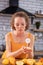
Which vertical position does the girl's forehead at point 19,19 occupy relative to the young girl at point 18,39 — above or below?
above

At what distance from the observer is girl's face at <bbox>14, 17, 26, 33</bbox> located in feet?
6.09

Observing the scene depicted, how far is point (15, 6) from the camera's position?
4.06 metres

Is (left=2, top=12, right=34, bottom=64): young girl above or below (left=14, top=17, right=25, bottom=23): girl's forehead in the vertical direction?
below

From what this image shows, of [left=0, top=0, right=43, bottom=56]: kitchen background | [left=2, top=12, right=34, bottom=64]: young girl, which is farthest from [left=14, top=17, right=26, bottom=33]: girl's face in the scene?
[left=0, top=0, right=43, bottom=56]: kitchen background

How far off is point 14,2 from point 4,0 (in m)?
0.28

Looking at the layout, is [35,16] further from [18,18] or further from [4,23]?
[18,18]

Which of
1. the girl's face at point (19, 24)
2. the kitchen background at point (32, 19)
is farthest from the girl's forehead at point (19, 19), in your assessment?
the kitchen background at point (32, 19)

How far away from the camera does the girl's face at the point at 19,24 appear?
73.1 inches

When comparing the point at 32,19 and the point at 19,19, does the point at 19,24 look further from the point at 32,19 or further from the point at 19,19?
the point at 32,19

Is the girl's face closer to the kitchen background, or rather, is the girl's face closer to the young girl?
the young girl

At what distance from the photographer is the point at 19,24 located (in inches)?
73.0

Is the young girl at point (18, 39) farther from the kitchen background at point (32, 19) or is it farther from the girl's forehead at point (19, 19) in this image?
the kitchen background at point (32, 19)

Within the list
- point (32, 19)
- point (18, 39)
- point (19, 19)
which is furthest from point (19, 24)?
point (32, 19)

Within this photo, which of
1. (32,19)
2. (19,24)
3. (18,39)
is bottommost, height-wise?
(32,19)
